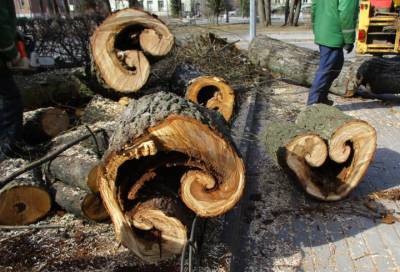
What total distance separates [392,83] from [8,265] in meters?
5.69

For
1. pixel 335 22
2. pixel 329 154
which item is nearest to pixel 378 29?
pixel 335 22

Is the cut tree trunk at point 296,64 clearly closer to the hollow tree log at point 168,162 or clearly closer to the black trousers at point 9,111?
the hollow tree log at point 168,162

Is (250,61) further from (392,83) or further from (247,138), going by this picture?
(247,138)

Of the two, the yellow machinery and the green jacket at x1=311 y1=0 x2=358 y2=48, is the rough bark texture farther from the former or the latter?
the yellow machinery

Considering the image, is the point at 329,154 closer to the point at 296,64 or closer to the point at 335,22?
the point at 335,22

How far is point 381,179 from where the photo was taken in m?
3.83

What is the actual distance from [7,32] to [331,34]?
12.6 ft

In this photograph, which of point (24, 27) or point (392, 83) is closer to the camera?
point (392, 83)

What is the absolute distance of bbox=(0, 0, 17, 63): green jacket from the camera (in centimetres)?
343

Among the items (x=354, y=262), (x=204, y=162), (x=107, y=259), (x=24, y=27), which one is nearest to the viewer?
(x=204, y=162)

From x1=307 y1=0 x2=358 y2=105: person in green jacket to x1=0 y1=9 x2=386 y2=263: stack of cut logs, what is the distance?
151 centimetres

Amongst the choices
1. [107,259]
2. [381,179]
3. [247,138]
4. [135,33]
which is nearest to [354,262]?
[381,179]

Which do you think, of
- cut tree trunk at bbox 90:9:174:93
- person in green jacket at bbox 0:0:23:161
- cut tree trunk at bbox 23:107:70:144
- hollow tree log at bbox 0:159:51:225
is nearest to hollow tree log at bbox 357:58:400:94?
cut tree trunk at bbox 90:9:174:93

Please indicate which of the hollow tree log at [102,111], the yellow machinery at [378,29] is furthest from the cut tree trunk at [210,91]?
the yellow machinery at [378,29]
